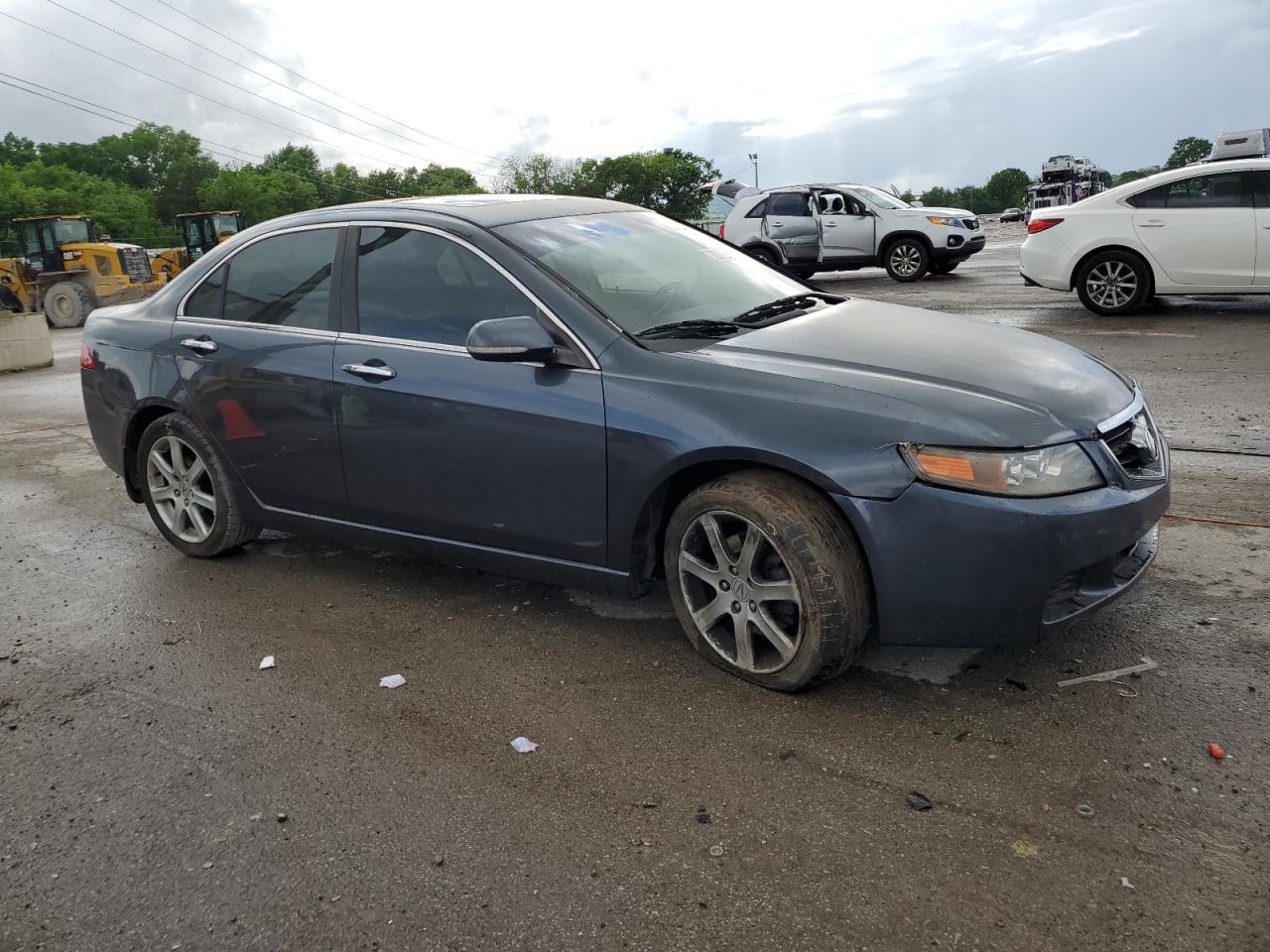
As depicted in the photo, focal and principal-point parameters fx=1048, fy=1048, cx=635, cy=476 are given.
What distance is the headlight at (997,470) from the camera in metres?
3.08

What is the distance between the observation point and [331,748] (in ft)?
11.1

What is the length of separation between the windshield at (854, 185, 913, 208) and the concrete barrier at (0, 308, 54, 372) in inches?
544

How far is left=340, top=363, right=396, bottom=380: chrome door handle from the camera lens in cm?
416

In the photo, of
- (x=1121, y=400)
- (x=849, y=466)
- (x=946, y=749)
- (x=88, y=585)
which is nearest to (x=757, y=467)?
(x=849, y=466)

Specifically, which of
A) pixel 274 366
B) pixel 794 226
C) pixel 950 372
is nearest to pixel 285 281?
pixel 274 366

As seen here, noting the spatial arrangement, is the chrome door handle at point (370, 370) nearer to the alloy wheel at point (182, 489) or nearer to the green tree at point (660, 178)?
the alloy wheel at point (182, 489)

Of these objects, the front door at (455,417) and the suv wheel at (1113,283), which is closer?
the front door at (455,417)

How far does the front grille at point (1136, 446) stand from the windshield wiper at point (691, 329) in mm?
1371

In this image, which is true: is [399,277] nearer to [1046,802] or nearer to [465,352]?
[465,352]

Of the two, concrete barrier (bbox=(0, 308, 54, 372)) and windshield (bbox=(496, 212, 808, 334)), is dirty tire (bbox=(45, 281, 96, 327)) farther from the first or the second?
windshield (bbox=(496, 212, 808, 334))

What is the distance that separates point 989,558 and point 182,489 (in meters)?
3.92

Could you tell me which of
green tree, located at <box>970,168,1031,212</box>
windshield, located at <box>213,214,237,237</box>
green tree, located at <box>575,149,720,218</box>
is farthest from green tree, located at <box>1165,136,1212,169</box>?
windshield, located at <box>213,214,237,237</box>

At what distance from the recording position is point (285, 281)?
4715 mm

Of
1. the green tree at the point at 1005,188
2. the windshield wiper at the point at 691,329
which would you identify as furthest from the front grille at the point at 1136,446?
the green tree at the point at 1005,188
